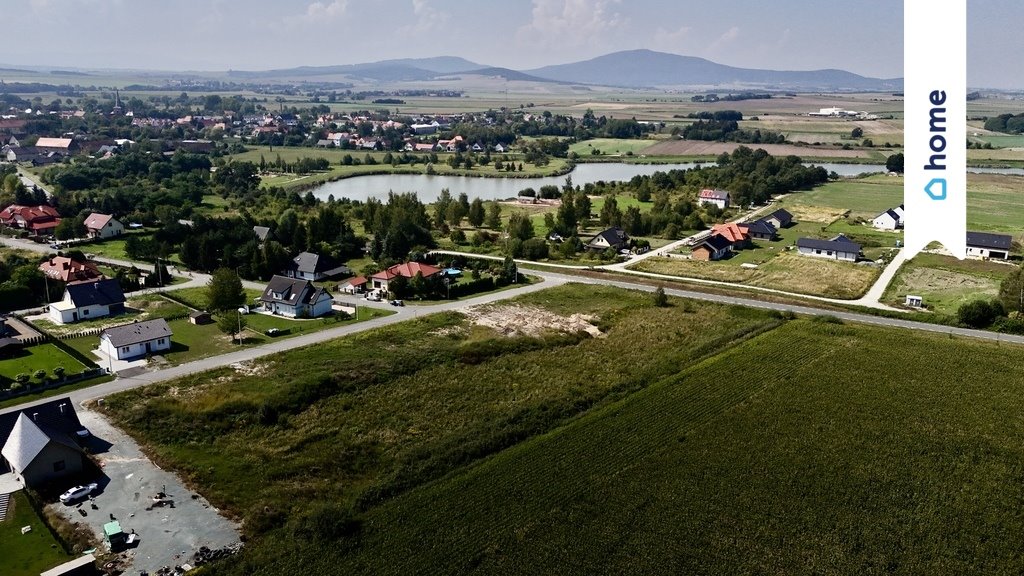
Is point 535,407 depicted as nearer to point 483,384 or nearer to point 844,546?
point 483,384

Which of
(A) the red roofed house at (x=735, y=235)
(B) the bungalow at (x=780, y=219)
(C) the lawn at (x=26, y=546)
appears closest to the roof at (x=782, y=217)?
(B) the bungalow at (x=780, y=219)

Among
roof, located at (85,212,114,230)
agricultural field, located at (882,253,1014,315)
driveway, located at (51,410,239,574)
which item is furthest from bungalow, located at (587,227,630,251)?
roof, located at (85,212,114,230)

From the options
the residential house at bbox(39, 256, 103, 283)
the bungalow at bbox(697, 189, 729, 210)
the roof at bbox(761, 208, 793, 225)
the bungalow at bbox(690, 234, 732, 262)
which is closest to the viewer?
the residential house at bbox(39, 256, 103, 283)

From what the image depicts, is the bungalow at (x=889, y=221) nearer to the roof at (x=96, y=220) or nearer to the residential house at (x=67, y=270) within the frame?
the residential house at (x=67, y=270)

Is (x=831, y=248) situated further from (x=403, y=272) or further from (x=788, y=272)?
(x=403, y=272)

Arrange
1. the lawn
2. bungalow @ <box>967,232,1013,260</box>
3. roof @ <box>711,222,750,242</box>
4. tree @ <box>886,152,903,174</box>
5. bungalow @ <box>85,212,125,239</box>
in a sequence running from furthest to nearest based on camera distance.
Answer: tree @ <box>886,152,903,174</box> → bungalow @ <box>85,212,125,239</box> → roof @ <box>711,222,750,242</box> → bungalow @ <box>967,232,1013,260</box> → the lawn

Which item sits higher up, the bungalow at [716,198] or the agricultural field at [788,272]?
the bungalow at [716,198]

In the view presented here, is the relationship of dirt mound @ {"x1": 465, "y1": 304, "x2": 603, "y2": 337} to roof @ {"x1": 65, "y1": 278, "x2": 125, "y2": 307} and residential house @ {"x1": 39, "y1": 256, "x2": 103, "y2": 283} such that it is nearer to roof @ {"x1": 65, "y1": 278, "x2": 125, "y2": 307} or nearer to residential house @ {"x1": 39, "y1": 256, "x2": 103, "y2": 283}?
roof @ {"x1": 65, "y1": 278, "x2": 125, "y2": 307}
